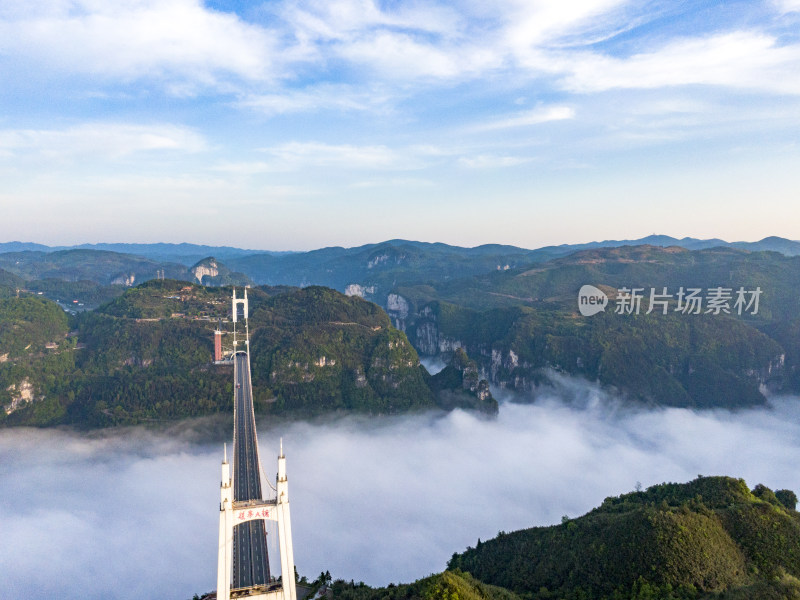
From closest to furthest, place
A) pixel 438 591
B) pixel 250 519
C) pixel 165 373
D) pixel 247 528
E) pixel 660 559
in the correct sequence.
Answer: pixel 438 591 < pixel 660 559 < pixel 250 519 < pixel 247 528 < pixel 165 373

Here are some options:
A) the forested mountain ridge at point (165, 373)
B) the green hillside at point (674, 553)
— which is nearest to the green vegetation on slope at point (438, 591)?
the green hillside at point (674, 553)

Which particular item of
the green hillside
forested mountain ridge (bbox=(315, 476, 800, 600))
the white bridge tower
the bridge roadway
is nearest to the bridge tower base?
the white bridge tower

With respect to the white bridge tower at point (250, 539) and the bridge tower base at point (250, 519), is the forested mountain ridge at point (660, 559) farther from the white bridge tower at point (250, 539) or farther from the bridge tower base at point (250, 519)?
the bridge tower base at point (250, 519)

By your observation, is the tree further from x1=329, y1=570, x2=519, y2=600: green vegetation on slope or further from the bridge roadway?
the bridge roadway

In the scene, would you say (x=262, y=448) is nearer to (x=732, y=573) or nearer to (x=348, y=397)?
(x=348, y=397)

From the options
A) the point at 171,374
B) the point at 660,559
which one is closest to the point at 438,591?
the point at 660,559

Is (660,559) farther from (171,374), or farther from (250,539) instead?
(171,374)

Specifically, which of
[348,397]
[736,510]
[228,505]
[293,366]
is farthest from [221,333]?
[736,510]
